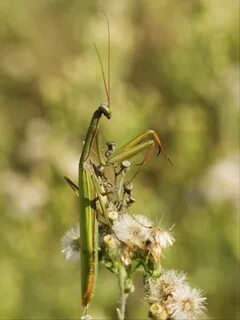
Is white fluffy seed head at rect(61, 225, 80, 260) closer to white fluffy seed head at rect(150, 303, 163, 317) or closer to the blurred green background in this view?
white fluffy seed head at rect(150, 303, 163, 317)

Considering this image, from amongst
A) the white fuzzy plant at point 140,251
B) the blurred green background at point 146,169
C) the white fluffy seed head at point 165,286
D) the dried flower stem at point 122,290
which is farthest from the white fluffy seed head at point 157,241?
the blurred green background at point 146,169

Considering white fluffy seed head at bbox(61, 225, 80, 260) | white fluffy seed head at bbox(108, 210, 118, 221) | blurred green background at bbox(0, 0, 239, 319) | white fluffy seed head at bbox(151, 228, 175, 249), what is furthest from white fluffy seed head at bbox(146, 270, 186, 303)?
blurred green background at bbox(0, 0, 239, 319)

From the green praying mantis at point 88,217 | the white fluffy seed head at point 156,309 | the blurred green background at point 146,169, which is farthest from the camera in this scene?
the blurred green background at point 146,169

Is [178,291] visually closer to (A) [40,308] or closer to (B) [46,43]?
(A) [40,308]

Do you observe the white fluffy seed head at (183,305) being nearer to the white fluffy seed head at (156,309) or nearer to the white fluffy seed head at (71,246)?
the white fluffy seed head at (156,309)

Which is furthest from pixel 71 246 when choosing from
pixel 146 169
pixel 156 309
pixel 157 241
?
pixel 146 169

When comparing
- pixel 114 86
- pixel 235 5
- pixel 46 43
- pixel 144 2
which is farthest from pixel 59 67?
pixel 235 5
